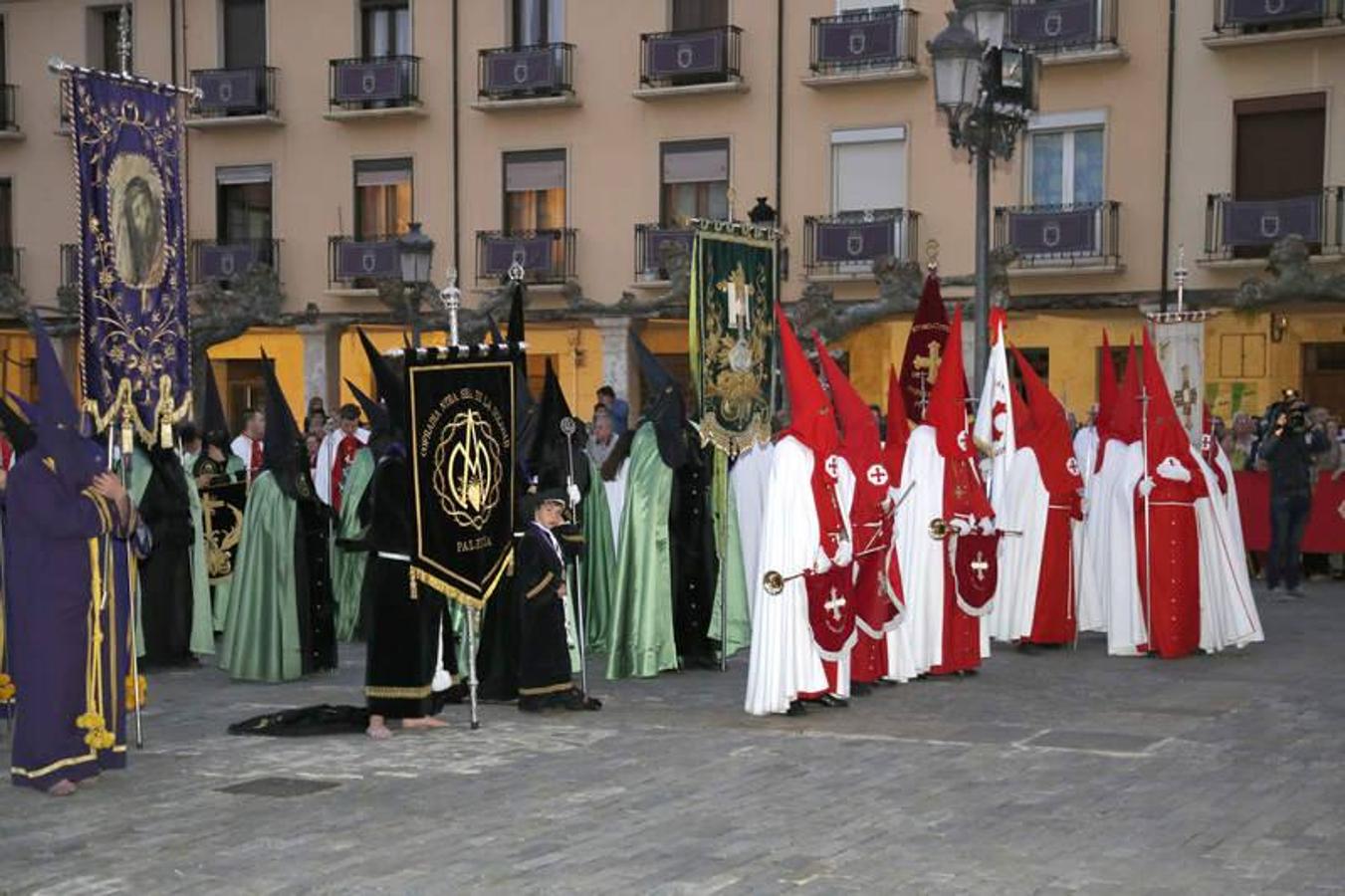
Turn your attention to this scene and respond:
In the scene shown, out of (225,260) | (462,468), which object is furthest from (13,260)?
(462,468)

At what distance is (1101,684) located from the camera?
1239 centimetres

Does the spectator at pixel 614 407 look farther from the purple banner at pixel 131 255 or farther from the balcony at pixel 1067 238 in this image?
the balcony at pixel 1067 238

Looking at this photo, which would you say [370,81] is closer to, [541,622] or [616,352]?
[616,352]

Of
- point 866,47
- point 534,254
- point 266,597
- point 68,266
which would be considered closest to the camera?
point 266,597

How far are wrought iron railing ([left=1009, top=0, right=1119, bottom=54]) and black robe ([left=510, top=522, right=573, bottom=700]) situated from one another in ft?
59.7

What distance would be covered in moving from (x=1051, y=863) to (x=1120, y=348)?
2206 cm

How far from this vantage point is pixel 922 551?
12.8m

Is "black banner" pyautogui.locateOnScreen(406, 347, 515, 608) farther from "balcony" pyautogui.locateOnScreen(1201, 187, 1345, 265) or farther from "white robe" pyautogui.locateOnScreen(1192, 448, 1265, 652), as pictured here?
"balcony" pyautogui.locateOnScreen(1201, 187, 1345, 265)

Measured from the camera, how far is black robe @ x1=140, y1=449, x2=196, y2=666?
13.4 m

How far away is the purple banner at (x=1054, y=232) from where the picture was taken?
90.5 ft

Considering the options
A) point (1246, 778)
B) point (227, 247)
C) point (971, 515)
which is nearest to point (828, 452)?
point (971, 515)

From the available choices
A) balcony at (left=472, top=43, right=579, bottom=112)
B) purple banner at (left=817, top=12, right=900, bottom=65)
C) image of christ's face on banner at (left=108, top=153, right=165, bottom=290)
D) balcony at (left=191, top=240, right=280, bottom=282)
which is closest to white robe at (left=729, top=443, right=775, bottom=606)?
image of christ's face on banner at (left=108, top=153, right=165, bottom=290)

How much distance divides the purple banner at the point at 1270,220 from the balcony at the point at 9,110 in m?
21.8

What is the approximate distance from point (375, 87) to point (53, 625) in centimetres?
2422
